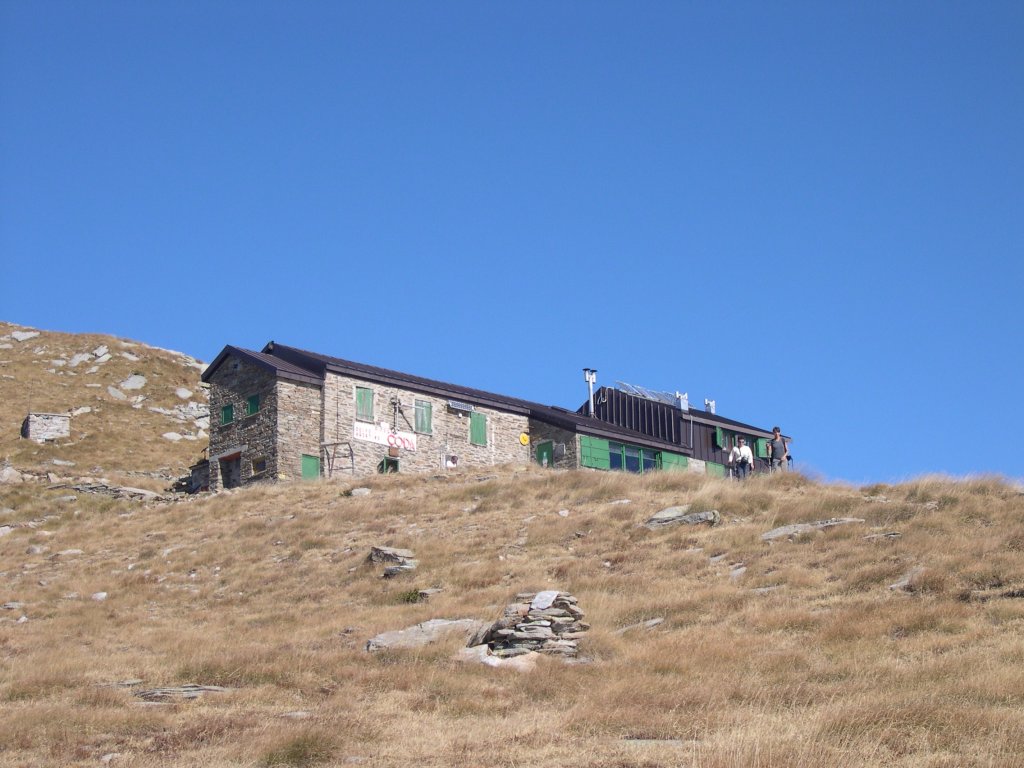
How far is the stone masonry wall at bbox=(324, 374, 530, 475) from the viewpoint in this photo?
43344 mm

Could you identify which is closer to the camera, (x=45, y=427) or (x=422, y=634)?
(x=422, y=634)

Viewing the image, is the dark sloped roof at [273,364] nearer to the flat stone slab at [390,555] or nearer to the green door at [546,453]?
the green door at [546,453]

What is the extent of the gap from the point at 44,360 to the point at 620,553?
52.1 meters

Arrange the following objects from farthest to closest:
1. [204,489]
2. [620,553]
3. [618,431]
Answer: [618,431] → [204,489] → [620,553]

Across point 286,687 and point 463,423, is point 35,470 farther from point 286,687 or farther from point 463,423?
point 286,687

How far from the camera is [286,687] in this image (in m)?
15.8

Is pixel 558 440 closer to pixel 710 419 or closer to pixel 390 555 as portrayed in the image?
pixel 710 419

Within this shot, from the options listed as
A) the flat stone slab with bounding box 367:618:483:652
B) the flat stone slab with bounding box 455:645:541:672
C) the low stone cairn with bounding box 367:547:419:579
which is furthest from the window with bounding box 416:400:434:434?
the flat stone slab with bounding box 455:645:541:672

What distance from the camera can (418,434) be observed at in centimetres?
4562

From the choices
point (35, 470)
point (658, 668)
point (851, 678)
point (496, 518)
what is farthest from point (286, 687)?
point (35, 470)

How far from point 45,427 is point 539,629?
43459mm

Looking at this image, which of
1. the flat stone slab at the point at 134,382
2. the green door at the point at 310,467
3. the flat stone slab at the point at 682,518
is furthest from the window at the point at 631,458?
the flat stone slab at the point at 134,382

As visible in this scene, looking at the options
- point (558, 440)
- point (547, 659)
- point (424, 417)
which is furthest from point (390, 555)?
point (558, 440)

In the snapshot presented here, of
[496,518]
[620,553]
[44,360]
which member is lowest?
[620,553]
